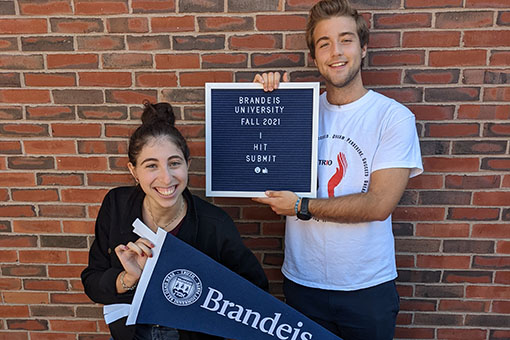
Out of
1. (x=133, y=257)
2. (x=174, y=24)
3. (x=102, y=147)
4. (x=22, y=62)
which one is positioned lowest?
(x=133, y=257)

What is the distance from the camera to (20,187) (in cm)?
238

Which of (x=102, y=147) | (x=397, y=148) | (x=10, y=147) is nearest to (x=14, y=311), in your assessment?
(x=10, y=147)

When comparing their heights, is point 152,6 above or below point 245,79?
above

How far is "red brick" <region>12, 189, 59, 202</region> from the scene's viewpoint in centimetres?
238

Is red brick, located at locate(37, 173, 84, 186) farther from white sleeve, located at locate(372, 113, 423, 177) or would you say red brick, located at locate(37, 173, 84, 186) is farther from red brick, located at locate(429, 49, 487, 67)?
red brick, located at locate(429, 49, 487, 67)

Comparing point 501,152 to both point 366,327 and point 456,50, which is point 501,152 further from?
point 366,327

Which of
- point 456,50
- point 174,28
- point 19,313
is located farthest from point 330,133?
point 19,313

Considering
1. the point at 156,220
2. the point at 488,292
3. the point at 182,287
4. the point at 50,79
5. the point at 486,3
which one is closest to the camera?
the point at 182,287

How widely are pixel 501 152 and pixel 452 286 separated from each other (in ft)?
2.81

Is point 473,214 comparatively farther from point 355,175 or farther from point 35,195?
point 35,195

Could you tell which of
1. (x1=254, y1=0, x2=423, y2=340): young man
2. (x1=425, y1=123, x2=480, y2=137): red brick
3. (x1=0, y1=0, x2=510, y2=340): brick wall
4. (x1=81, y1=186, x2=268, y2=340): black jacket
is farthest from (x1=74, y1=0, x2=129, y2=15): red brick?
(x1=425, y1=123, x2=480, y2=137): red brick

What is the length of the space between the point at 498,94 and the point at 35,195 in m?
2.78

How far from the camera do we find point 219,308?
1.55 m

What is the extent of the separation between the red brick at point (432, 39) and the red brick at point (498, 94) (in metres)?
0.32
